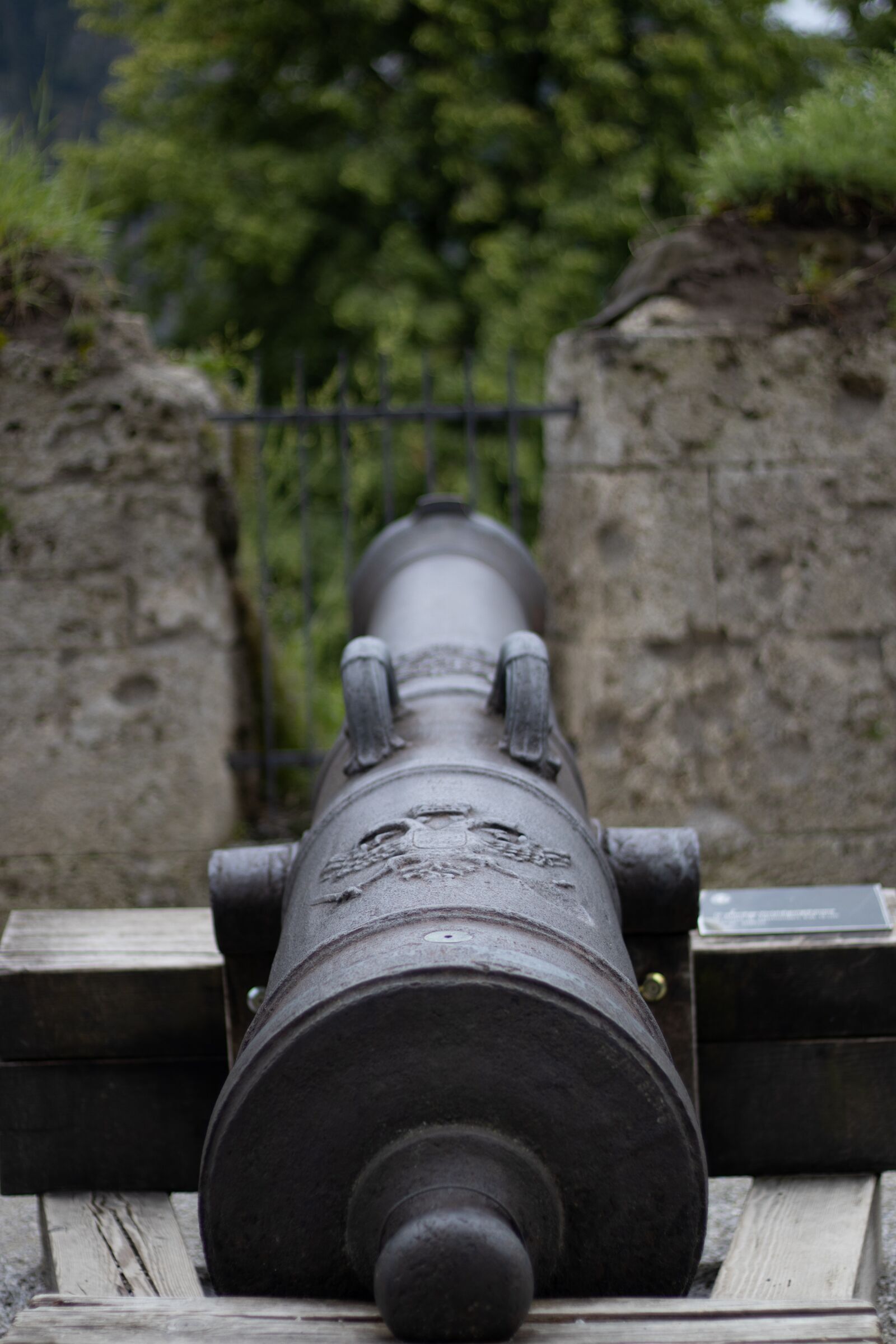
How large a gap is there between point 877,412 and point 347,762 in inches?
110

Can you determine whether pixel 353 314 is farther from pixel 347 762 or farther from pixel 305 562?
pixel 347 762

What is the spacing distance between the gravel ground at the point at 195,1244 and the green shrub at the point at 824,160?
9.59ft

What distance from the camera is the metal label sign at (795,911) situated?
2.50 metres

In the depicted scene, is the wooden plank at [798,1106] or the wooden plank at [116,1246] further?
the wooden plank at [798,1106]

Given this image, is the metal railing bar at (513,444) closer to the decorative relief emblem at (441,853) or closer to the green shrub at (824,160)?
the green shrub at (824,160)

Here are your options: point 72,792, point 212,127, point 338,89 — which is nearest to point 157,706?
point 72,792

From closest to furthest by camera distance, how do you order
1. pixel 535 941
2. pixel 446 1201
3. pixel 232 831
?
pixel 446 1201, pixel 535 941, pixel 232 831

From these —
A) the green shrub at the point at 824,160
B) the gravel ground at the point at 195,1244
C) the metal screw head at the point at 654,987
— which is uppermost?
the green shrub at the point at 824,160

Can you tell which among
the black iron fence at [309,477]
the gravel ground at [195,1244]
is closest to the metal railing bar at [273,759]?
the black iron fence at [309,477]

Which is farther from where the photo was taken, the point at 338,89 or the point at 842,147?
the point at 338,89

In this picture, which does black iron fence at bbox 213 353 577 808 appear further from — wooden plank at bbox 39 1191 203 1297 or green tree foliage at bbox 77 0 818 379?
wooden plank at bbox 39 1191 203 1297

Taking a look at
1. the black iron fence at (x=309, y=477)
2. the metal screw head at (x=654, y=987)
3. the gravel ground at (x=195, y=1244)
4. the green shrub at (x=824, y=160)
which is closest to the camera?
the metal screw head at (x=654, y=987)

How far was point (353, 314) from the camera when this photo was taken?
1021cm

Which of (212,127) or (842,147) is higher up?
(842,147)
